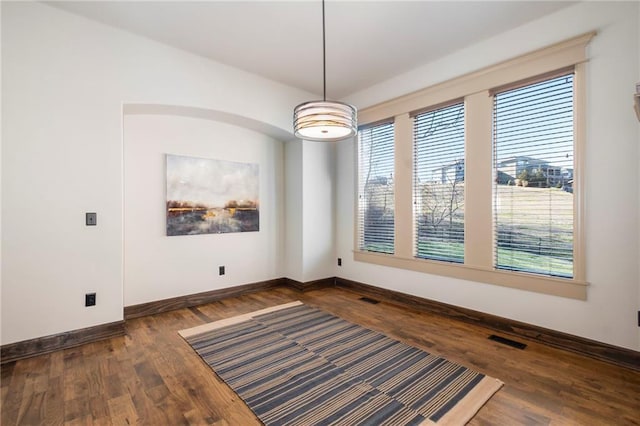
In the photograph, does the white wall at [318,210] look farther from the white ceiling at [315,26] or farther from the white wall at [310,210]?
the white ceiling at [315,26]

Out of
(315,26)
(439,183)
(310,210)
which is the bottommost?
(310,210)

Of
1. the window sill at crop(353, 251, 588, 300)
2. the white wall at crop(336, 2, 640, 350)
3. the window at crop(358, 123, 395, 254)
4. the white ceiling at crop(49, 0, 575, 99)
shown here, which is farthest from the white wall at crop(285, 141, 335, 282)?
the white wall at crop(336, 2, 640, 350)

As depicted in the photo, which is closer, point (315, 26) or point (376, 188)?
point (315, 26)

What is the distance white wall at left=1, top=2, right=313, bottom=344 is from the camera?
98.5 inches

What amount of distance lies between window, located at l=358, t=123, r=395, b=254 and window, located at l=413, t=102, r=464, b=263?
423mm

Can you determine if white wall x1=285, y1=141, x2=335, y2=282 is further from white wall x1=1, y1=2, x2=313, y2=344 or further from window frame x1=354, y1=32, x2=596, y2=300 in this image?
white wall x1=1, y1=2, x2=313, y2=344

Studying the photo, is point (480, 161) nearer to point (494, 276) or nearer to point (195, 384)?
point (494, 276)

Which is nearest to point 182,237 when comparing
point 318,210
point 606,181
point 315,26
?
point 318,210

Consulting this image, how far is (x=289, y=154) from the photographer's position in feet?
15.9

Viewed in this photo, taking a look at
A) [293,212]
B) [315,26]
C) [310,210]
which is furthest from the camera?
[293,212]

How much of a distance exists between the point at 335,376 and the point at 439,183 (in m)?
2.53

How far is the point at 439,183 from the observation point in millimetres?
3662

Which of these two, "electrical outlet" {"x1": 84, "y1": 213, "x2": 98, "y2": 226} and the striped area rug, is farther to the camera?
"electrical outlet" {"x1": 84, "y1": 213, "x2": 98, "y2": 226}

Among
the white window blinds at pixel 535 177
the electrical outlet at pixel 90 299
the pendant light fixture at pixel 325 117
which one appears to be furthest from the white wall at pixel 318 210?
the electrical outlet at pixel 90 299
